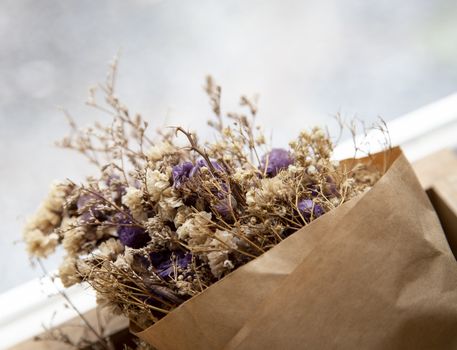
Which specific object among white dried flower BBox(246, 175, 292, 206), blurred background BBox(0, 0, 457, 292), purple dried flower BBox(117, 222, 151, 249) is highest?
blurred background BBox(0, 0, 457, 292)

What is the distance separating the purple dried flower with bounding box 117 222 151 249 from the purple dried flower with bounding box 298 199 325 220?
20 centimetres

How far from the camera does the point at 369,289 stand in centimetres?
59

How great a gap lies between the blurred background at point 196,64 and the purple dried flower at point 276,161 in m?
0.47

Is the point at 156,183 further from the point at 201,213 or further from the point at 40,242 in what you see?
the point at 40,242

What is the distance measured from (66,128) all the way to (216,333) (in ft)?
2.59

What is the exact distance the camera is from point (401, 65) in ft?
4.50

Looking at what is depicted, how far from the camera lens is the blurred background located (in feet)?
3.95

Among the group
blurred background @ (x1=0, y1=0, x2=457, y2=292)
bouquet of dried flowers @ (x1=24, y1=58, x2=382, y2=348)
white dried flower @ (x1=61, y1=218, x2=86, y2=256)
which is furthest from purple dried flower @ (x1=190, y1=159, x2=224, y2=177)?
blurred background @ (x1=0, y1=0, x2=457, y2=292)

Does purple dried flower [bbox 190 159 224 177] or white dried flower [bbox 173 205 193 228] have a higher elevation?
purple dried flower [bbox 190 159 224 177]

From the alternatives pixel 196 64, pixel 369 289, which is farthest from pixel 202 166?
pixel 196 64

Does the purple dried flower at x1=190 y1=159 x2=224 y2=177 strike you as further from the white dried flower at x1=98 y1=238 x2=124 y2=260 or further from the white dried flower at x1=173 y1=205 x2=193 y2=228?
the white dried flower at x1=98 y1=238 x2=124 y2=260

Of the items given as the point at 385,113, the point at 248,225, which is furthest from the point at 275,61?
the point at 248,225

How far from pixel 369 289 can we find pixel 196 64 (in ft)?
2.68

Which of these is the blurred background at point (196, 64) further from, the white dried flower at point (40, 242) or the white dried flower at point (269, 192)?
the white dried flower at point (269, 192)
